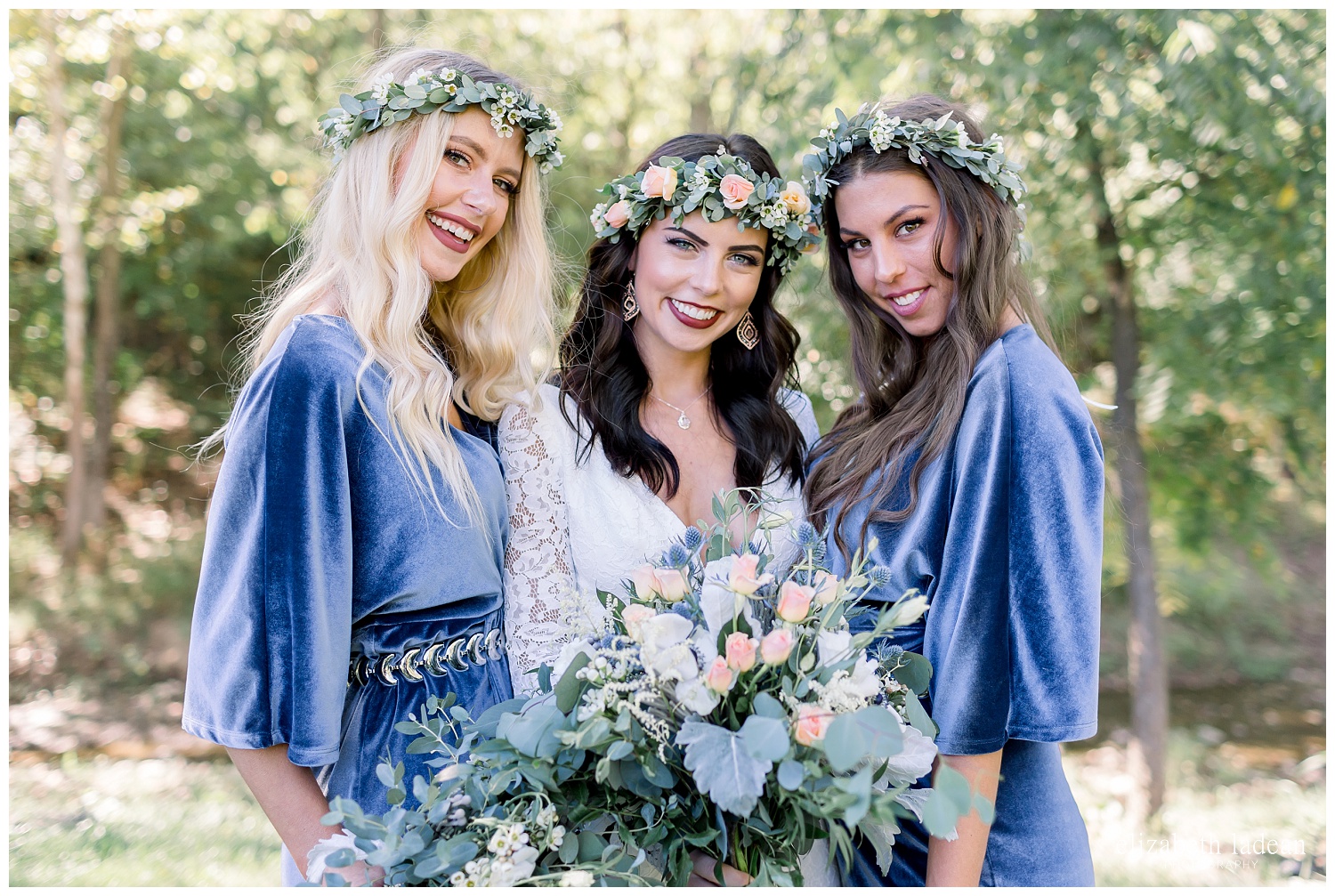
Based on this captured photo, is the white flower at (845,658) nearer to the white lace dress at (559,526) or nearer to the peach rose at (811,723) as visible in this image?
the peach rose at (811,723)

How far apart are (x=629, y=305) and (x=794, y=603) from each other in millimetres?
1689

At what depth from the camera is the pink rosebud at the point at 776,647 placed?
153cm

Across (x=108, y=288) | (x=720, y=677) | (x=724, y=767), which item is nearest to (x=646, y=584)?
(x=720, y=677)

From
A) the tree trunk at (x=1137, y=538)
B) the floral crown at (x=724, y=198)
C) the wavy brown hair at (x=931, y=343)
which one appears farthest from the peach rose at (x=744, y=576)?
the tree trunk at (x=1137, y=538)

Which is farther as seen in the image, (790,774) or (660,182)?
(660,182)

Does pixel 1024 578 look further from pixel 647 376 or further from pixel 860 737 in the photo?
pixel 647 376

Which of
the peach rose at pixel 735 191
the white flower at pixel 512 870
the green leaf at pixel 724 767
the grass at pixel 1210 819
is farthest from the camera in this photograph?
the grass at pixel 1210 819

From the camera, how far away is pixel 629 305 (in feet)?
10.0

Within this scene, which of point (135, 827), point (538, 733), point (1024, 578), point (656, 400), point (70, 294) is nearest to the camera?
point (538, 733)

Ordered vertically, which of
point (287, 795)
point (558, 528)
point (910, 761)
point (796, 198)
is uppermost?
point (796, 198)

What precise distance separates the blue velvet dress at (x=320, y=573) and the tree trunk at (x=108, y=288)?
7755 millimetres

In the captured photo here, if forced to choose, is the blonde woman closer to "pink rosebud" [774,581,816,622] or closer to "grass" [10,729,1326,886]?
"pink rosebud" [774,581,816,622]

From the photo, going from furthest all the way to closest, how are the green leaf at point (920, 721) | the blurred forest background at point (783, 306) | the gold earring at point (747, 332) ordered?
the blurred forest background at point (783, 306), the gold earring at point (747, 332), the green leaf at point (920, 721)

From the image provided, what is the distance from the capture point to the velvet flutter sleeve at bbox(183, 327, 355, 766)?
75.2 inches
